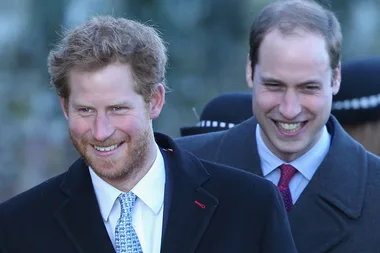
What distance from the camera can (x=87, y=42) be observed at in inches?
161

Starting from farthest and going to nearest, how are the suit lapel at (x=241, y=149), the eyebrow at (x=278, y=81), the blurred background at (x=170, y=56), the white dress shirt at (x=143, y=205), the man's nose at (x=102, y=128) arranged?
the blurred background at (x=170, y=56) < the suit lapel at (x=241, y=149) < the eyebrow at (x=278, y=81) < the white dress shirt at (x=143, y=205) < the man's nose at (x=102, y=128)

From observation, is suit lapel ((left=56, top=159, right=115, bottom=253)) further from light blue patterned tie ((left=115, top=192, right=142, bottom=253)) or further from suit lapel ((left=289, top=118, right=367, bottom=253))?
suit lapel ((left=289, top=118, right=367, bottom=253))

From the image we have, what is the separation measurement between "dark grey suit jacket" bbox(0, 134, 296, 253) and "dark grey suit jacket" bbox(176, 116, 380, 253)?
523 millimetres

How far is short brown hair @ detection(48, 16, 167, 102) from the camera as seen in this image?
406 centimetres

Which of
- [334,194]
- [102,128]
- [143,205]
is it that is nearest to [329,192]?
[334,194]

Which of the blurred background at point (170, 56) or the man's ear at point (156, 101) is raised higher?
the man's ear at point (156, 101)

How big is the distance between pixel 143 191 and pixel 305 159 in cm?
92

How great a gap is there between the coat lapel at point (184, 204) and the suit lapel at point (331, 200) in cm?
64

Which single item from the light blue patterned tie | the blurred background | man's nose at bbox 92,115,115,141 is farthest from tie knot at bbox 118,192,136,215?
the blurred background

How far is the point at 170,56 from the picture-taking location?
36.9 feet

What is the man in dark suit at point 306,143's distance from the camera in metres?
4.64

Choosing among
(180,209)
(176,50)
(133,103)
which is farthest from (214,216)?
(176,50)

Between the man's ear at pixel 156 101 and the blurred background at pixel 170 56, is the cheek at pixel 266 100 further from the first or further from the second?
the blurred background at pixel 170 56

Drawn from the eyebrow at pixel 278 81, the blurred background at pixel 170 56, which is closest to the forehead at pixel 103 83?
the eyebrow at pixel 278 81
